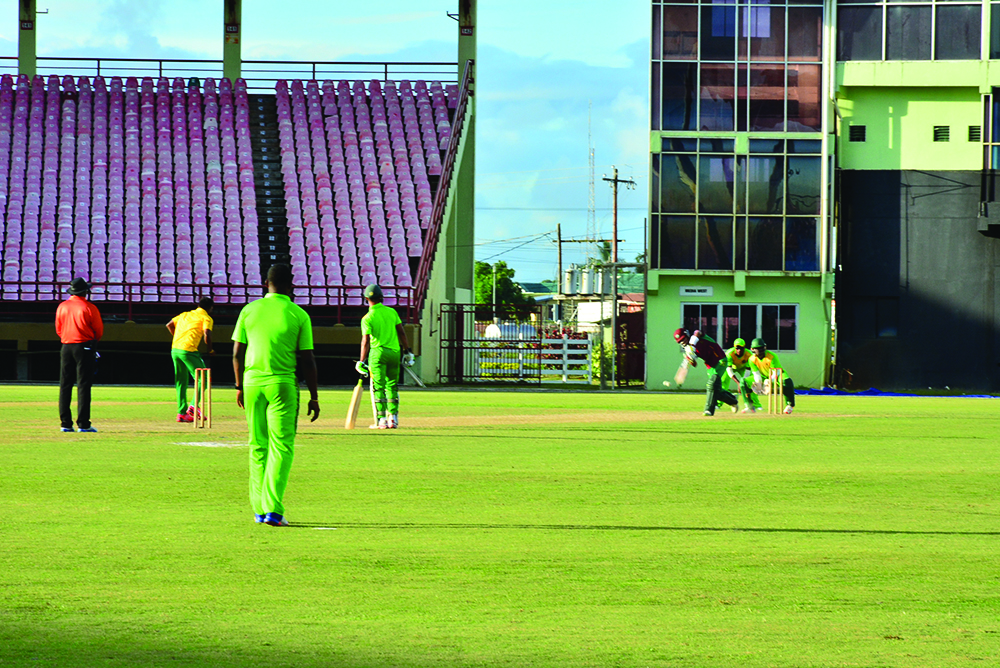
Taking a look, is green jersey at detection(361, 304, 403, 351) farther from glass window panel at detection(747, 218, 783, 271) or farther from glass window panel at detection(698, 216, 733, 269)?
glass window panel at detection(747, 218, 783, 271)

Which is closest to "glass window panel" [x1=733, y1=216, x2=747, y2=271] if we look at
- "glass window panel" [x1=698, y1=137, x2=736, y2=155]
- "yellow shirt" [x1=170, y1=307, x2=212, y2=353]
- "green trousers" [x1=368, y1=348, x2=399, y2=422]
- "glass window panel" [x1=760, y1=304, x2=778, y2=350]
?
"glass window panel" [x1=760, y1=304, x2=778, y2=350]

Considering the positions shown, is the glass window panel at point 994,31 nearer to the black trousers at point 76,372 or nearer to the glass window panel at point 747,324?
the glass window panel at point 747,324

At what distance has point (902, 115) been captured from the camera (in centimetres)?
4338

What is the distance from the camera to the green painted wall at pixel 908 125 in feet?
141

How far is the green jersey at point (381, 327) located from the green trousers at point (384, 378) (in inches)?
3.7

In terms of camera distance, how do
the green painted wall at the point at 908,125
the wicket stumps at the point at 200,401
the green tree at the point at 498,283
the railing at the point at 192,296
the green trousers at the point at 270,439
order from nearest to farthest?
1. the green trousers at the point at 270,439
2. the wicket stumps at the point at 200,401
3. the railing at the point at 192,296
4. the green painted wall at the point at 908,125
5. the green tree at the point at 498,283

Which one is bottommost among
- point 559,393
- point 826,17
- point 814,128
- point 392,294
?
point 559,393

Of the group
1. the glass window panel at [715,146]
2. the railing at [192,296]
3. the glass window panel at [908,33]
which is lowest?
the railing at [192,296]

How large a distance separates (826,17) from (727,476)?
3236 cm

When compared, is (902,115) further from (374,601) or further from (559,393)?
(374,601)

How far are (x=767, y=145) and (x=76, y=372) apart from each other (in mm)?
29391

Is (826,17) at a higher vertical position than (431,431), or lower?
higher

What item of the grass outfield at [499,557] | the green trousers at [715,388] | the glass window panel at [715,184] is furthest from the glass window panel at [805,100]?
the grass outfield at [499,557]

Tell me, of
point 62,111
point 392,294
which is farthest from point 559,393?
point 62,111
